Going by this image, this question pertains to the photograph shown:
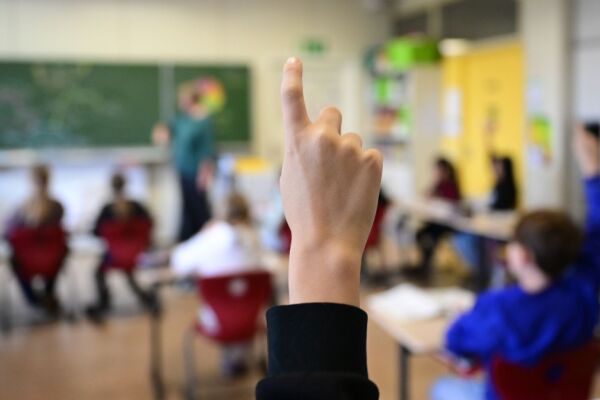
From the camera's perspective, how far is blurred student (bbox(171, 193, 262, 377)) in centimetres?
367

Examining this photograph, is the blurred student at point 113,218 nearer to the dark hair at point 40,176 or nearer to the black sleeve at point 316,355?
the dark hair at point 40,176

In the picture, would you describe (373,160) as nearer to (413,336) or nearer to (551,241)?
(551,241)

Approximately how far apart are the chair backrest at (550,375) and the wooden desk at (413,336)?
33 centimetres

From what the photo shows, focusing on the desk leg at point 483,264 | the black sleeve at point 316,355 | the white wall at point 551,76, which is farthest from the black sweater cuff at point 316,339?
the white wall at point 551,76

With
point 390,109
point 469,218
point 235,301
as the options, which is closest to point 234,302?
point 235,301

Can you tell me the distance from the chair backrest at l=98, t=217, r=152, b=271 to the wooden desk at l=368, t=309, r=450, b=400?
2874mm

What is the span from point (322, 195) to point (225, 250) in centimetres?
315

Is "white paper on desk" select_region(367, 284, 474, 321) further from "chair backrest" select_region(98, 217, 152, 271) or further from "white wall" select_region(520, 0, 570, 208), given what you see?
"white wall" select_region(520, 0, 570, 208)

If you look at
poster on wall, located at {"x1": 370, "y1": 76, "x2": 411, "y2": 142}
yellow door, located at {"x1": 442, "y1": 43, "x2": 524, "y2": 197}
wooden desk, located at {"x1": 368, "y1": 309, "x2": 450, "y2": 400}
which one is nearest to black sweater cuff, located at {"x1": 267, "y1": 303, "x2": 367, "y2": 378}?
wooden desk, located at {"x1": 368, "y1": 309, "x2": 450, "y2": 400}

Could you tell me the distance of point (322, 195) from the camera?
1.88ft

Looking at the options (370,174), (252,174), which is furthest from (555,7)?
(370,174)

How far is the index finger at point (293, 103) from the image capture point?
0.57 m

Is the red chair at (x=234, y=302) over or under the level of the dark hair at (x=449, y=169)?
under

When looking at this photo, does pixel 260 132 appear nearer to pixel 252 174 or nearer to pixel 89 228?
pixel 252 174
